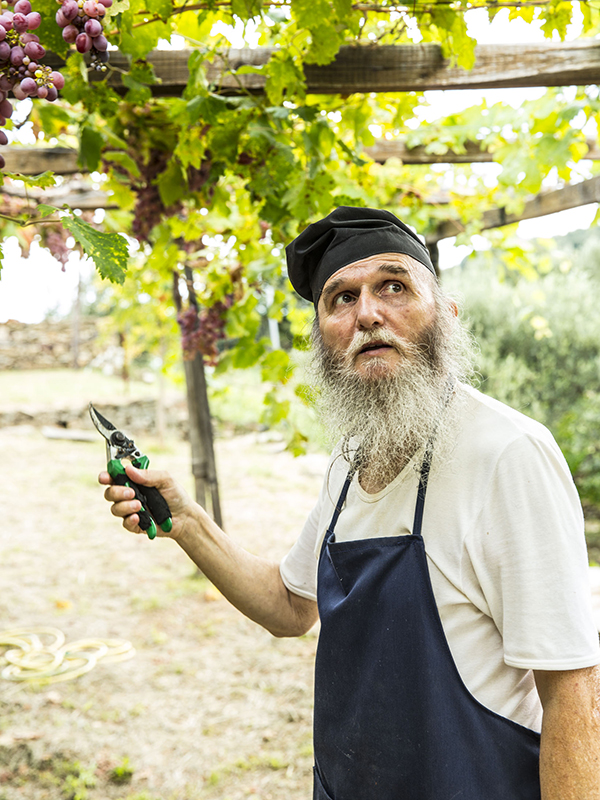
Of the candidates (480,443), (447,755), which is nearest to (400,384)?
(480,443)

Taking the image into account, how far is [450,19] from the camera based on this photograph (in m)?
1.67

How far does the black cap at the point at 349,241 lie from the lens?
148 cm

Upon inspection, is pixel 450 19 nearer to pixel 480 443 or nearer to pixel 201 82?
pixel 201 82

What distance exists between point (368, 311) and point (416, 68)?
94cm

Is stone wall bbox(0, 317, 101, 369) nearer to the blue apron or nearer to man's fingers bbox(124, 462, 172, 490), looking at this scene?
man's fingers bbox(124, 462, 172, 490)

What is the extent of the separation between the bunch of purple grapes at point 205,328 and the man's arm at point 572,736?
2682 millimetres

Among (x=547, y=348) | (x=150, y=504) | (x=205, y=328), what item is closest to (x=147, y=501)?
(x=150, y=504)

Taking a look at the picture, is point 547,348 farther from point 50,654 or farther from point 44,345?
point 44,345

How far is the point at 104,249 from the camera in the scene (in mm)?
1329

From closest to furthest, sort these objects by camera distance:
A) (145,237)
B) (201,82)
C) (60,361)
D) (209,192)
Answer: (201,82) < (209,192) < (145,237) < (60,361)

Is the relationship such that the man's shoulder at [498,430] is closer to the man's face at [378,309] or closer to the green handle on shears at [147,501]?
the man's face at [378,309]

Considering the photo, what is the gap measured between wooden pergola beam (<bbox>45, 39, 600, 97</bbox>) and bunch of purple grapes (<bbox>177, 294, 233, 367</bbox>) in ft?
5.12

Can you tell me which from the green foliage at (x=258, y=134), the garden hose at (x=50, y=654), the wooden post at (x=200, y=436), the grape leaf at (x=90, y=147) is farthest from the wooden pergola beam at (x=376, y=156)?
the garden hose at (x=50, y=654)

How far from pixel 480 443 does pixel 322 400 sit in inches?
21.2
